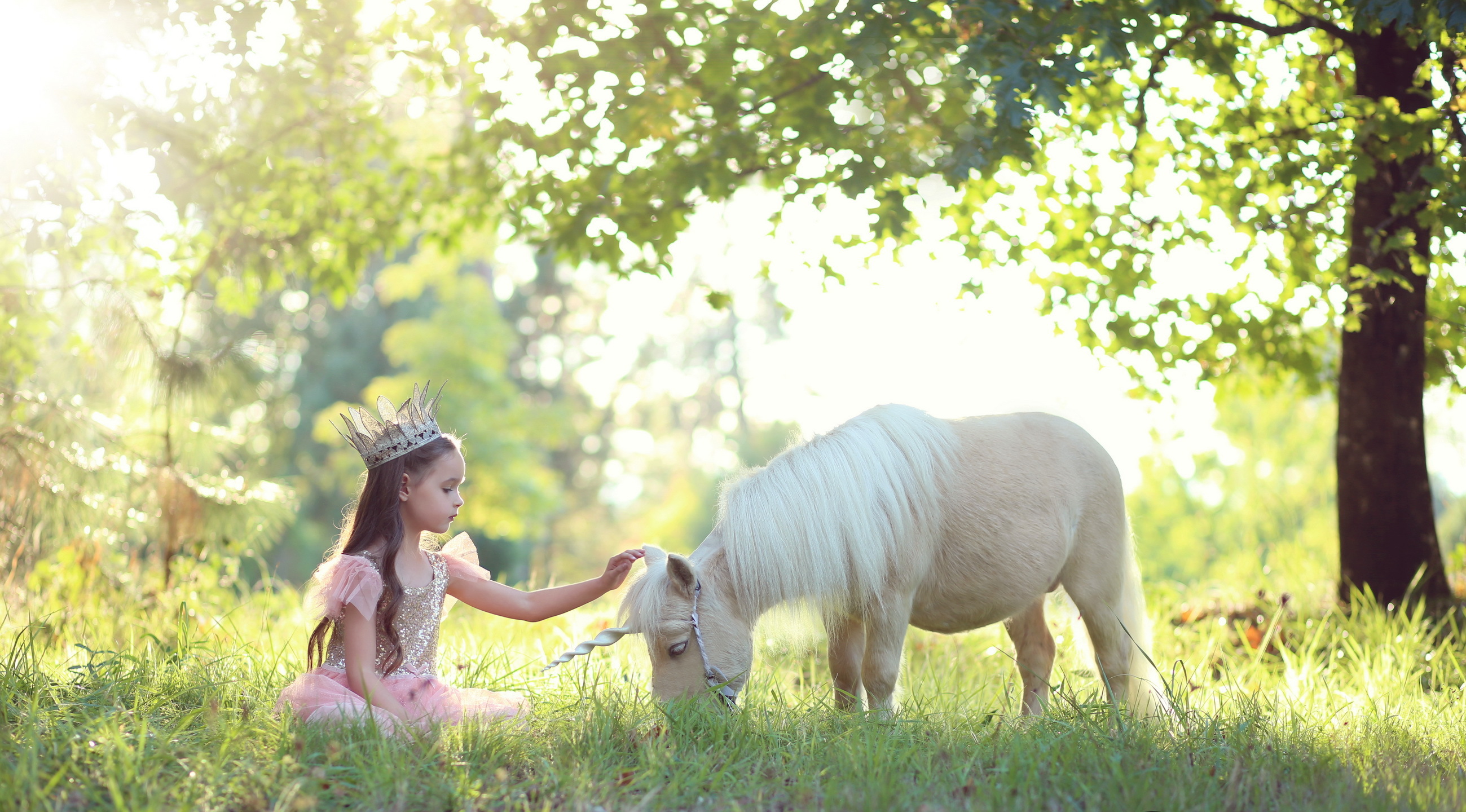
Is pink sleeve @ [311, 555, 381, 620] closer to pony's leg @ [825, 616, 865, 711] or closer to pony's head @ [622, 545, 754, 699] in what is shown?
pony's head @ [622, 545, 754, 699]

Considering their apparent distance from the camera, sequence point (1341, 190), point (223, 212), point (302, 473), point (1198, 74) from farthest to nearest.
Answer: point (302, 473) → point (223, 212) → point (1198, 74) → point (1341, 190)

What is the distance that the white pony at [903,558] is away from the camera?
11.5 feet

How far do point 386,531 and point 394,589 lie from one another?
0.21 meters

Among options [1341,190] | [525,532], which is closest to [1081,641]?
[1341,190]

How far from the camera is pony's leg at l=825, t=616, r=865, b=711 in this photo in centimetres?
392

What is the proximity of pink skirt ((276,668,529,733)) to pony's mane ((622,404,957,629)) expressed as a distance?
23.3 inches

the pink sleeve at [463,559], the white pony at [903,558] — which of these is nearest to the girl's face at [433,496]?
the pink sleeve at [463,559]

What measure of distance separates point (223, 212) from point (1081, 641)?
6166 millimetres

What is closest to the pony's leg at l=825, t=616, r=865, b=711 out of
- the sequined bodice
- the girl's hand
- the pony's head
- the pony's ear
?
the pony's head

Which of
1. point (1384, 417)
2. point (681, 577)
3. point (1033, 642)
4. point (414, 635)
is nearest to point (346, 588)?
point (414, 635)

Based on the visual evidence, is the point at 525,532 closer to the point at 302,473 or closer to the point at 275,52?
the point at 302,473

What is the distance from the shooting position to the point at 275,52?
6.24 m

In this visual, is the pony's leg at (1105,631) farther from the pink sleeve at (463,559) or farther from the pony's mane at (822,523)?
the pink sleeve at (463,559)

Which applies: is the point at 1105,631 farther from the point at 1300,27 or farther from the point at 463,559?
the point at 1300,27
